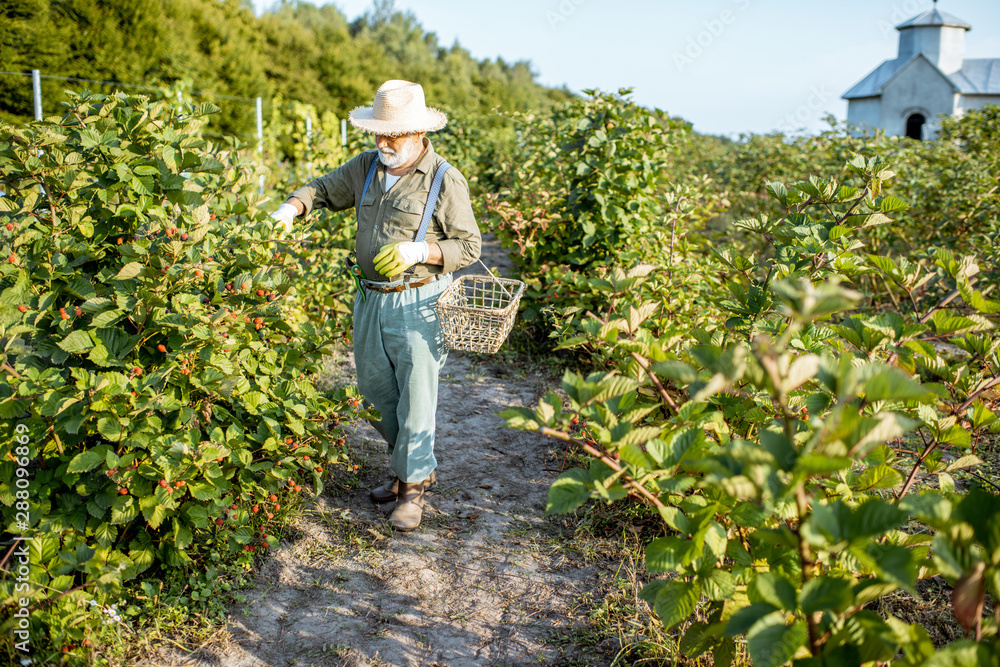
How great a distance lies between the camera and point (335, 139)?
17.4ft

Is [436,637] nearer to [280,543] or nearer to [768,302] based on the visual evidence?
[280,543]

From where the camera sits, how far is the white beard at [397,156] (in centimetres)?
254

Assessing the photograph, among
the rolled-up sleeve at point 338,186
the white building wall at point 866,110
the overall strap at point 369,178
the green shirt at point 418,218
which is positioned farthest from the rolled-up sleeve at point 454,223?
the white building wall at point 866,110

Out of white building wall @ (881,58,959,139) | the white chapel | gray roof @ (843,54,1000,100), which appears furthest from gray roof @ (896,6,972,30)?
white building wall @ (881,58,959,139)

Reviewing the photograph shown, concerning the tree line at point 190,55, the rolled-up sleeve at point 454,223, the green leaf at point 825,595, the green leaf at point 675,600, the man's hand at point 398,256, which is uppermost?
the tree line at point 190,55

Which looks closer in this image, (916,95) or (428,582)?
(428,582)

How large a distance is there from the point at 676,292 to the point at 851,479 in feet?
6.16

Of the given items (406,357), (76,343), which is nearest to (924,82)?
(406,357)

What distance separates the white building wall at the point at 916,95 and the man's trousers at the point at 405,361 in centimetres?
2471

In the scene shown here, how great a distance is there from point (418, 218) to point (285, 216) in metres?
0.53

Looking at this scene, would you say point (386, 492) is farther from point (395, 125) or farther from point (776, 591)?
point (776, 591)

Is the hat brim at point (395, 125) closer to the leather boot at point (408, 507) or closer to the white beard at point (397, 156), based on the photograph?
the white beard at point (397, 156)

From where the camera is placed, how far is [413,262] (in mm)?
2418

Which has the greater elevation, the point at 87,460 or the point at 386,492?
the point at 87,460
